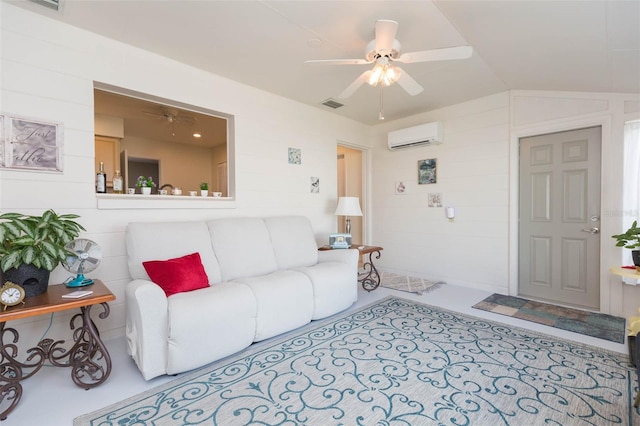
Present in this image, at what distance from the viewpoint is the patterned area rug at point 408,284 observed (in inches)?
159

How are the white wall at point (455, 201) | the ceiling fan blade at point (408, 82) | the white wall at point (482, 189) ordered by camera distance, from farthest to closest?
the white wall at point (455, 201)
the white wall at point (482, 189)
the ceiling fan blade at point (408, 82)

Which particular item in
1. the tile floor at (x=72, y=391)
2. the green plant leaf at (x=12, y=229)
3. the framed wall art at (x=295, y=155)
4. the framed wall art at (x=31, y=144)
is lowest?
the tile floor at (x=72, y=391)

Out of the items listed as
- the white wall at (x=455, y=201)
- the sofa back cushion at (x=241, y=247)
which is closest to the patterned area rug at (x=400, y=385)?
the sofa back cushion at (x=241, y=247)

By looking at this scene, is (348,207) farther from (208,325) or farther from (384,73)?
(208,325)

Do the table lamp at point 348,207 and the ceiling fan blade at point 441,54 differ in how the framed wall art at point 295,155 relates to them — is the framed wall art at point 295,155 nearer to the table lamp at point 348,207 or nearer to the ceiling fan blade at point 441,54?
the table lamp at point 348,207

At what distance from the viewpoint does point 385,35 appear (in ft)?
6.82

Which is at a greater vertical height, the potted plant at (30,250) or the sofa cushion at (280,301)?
the potted plant at (30,250)

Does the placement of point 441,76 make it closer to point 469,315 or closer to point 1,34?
point 469,315

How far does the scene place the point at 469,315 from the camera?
3.10 meters

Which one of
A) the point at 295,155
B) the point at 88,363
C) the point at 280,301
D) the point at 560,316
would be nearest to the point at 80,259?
the point at 88,363

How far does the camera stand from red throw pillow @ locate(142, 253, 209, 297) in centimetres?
228

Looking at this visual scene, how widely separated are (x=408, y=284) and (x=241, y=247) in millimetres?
2555

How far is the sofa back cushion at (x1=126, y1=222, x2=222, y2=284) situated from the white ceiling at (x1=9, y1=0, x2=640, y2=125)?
1.66m

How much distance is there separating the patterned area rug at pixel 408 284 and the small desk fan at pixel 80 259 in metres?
3.41
